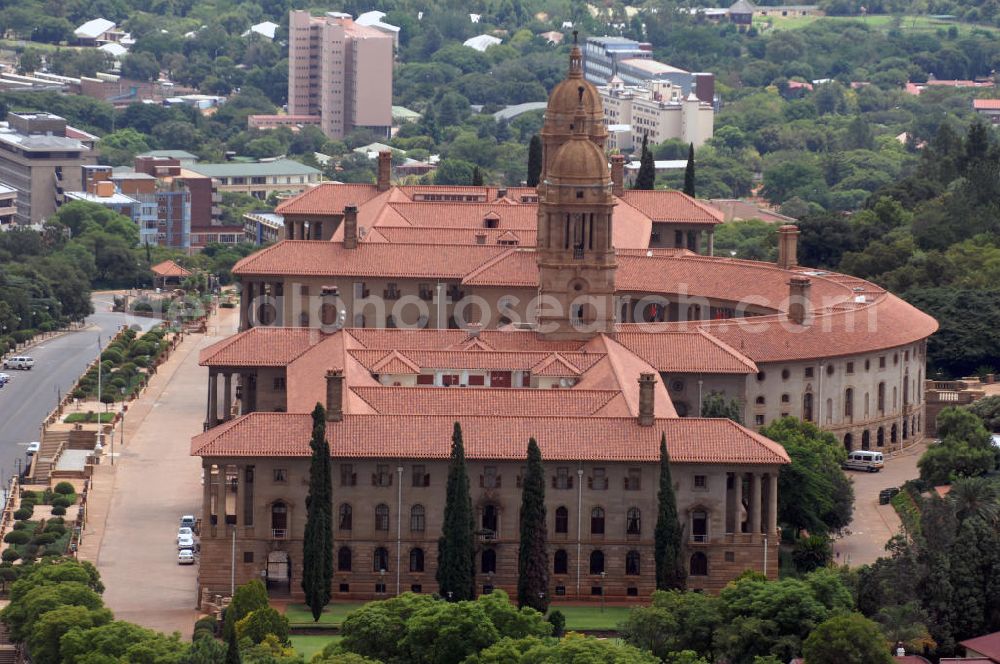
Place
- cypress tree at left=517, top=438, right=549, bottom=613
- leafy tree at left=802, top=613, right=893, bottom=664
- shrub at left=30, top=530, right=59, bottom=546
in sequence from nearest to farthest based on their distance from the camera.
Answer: leafy tree at left=802, top=613, right=893, bottom=664 < cypress tree at left=517, top=438, right=549, bottom=613 < shrub at left=30, top=530, right=59, bottom=546

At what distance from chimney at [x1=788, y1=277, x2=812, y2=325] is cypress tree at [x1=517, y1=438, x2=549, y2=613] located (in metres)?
34.3

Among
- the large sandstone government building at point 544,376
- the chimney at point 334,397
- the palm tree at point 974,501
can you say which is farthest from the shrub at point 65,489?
the palm tree at point 974,501

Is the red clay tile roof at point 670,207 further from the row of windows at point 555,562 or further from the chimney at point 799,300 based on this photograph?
the row of windows at point 555,562

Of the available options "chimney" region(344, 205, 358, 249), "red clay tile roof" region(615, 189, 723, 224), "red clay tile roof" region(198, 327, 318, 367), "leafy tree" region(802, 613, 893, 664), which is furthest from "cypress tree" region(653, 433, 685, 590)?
"red clay tile roof" region(615, 189, 723, 224)

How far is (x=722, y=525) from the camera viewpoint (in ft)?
443

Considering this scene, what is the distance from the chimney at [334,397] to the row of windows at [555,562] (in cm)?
519

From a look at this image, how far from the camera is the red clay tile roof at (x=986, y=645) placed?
12031cm

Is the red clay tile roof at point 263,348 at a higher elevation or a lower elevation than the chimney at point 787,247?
lower

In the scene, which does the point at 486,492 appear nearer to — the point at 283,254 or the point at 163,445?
the point at 163,445

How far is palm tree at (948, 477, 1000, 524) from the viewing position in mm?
132125

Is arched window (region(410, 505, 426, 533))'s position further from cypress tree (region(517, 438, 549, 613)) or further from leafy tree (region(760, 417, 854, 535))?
leafy tree (region(760, 417, 854, 535))

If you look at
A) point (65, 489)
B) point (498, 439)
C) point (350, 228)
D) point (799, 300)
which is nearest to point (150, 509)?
point (65, 489)

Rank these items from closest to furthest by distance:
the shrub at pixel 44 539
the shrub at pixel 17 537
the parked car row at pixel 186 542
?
the parked car row at pixel 186 542
the shrub at pixel 44 539
the shrub at pixel 17 537

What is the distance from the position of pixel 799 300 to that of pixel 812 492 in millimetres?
24189
